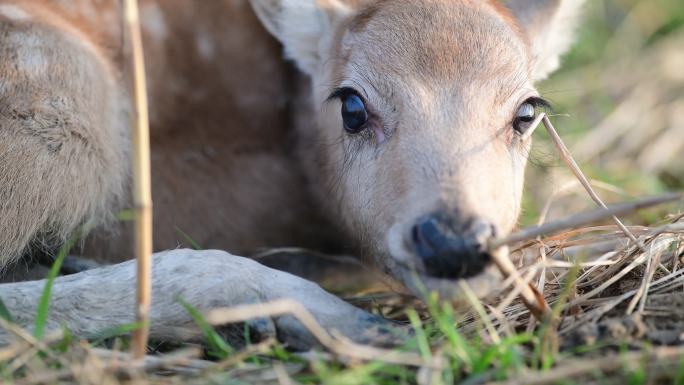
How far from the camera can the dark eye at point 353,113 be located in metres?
3.80

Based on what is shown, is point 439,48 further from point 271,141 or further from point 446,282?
point 271,141

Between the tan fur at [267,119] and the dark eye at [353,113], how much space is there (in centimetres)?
7

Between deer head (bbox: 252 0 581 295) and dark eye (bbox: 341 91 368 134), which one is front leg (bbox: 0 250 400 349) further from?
dark eye (bbox: 341 91 368 134)

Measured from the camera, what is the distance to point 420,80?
361 centimetres

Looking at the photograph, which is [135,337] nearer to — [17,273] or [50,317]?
[50,317]

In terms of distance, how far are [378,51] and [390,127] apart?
1.37 feet

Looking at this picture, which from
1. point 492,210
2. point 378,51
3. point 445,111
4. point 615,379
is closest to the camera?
point 615,379

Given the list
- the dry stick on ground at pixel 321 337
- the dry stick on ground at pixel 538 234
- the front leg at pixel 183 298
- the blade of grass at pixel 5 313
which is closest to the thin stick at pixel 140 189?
the dry stick on ground at pixel 321 337

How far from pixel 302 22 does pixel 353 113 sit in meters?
0.93

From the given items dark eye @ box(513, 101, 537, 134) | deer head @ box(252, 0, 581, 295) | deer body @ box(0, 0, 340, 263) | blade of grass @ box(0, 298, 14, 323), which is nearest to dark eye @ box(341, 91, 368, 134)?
deer head @ box(252, 0, 581, 295)

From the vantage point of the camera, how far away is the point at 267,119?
16.4 ft

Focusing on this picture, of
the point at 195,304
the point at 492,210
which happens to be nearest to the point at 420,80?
the point at 492,210

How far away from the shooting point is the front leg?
3234 millimetres

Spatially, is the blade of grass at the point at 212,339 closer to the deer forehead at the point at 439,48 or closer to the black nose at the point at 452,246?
the black nose at the point at 452,246
